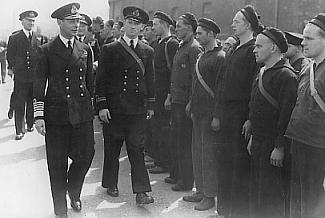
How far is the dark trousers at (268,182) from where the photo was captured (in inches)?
159

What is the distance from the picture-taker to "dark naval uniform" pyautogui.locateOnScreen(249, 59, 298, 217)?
12.7 feet

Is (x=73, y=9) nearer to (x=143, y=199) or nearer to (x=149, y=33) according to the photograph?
(x=143, y=199)

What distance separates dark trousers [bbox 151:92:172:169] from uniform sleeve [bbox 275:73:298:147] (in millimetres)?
2992

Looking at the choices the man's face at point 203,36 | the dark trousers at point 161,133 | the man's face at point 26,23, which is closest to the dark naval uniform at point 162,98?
the dark trousers at point 161,133

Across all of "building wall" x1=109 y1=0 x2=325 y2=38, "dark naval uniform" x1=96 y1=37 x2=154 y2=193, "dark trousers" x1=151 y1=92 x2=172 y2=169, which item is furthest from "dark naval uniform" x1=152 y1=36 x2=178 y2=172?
"building wall" x1=109 y1=0 x2=325 y2=38

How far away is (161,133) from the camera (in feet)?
23.1

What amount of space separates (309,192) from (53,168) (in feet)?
8.43

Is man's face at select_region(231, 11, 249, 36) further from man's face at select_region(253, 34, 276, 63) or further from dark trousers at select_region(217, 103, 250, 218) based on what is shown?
dark trousers at select_region(217, 103, 250, 218)

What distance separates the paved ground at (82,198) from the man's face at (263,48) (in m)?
1.96

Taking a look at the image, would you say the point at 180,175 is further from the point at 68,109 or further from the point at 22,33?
the point at 22,33

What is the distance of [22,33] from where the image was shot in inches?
354

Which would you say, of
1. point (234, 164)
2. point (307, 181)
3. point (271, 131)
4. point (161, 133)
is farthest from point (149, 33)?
point (307, 181)

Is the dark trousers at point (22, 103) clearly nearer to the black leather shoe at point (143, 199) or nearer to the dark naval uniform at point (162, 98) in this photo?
the dark naval uniform at point (162, 98)

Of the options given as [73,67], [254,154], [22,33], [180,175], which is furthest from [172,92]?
[22,33]
